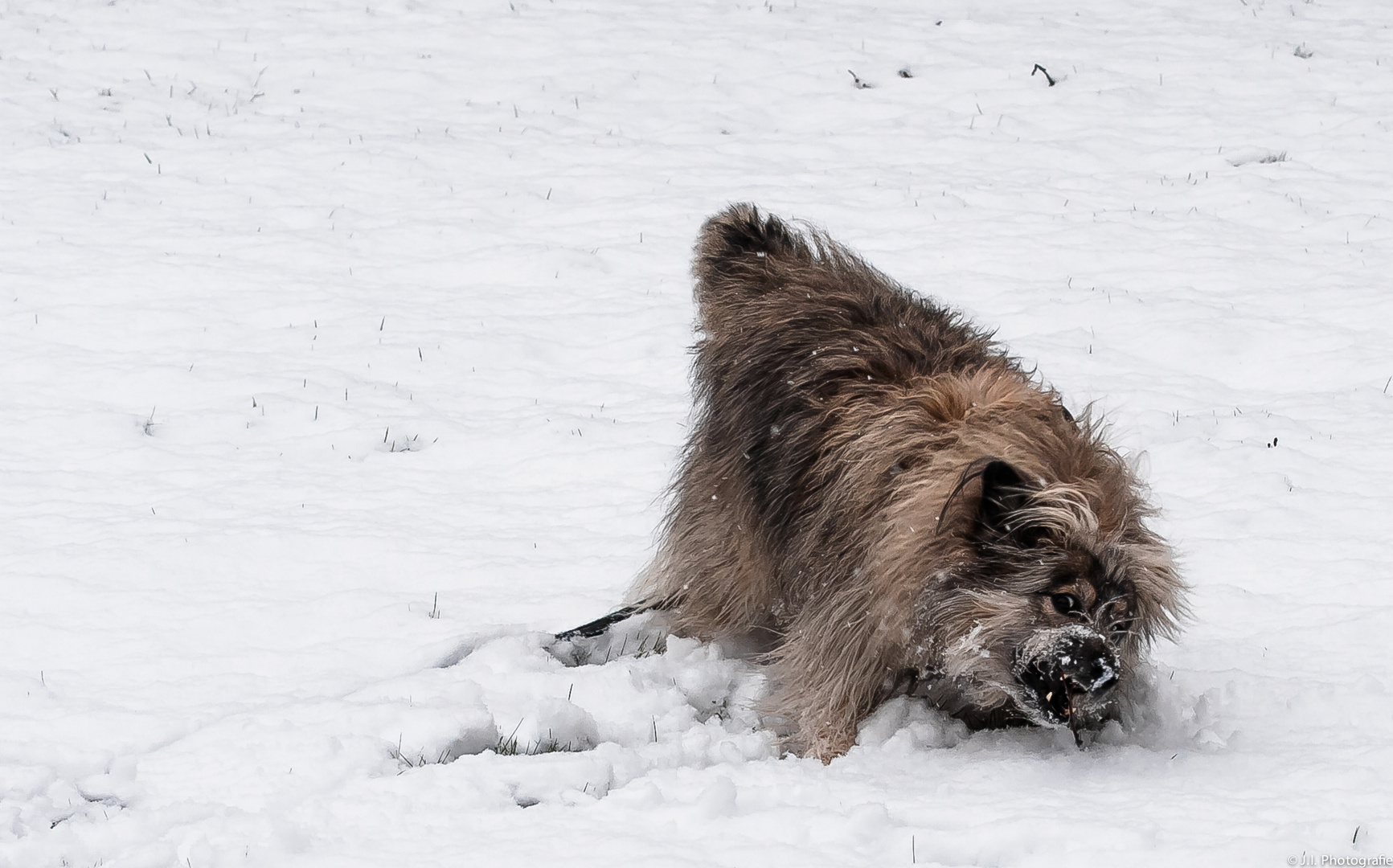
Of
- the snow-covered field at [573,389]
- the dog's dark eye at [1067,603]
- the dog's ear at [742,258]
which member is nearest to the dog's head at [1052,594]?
the dog's dark eye at [1067,603]

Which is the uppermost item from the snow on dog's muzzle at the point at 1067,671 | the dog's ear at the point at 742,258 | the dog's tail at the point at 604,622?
the dog's ear at the point at 742,258

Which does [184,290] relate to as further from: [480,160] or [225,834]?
[225,834]

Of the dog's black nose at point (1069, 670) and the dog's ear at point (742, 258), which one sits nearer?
the dog's black nose at point (1069, 670)

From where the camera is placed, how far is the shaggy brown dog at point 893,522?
320 centimetres

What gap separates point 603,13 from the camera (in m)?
13.4

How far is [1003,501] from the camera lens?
10.4ft

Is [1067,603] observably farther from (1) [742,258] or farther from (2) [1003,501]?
(1) [742,258]

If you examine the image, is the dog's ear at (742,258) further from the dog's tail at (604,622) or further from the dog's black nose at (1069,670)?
the dog's black nose at (1069,670)

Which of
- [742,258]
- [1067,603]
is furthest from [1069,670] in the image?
[742,258]

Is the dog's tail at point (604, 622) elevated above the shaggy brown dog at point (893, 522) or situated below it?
below

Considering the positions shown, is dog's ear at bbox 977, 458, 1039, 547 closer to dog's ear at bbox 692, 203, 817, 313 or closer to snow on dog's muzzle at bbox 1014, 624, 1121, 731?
snow on dog's muzzle at bbox 1014, 624, 1121, 731

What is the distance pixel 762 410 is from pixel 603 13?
10544mm

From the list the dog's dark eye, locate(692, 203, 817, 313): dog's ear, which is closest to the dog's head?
the dog's dark eye

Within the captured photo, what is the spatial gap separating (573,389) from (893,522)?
3.54 m
